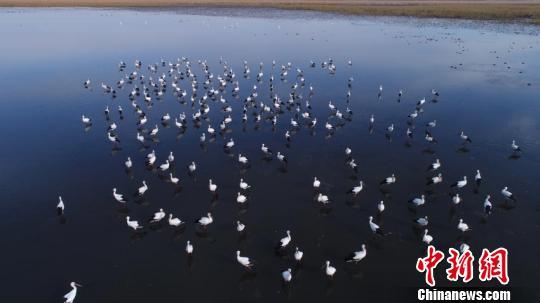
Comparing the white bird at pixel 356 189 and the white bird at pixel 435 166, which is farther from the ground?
the white bird at pixel 435 166

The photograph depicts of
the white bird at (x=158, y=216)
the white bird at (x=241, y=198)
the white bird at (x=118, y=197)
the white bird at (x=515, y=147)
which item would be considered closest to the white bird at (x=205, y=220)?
the white bird at (x=158, y=216)

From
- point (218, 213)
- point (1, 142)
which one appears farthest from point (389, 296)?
point (1, 142)

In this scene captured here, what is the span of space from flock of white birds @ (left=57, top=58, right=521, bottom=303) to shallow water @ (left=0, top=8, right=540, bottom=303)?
507 millimetres

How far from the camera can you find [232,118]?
41.5m

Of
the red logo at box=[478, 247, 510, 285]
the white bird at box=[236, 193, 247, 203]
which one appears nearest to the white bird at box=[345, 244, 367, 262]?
the red logo at box=[478, 247, 510, 285]

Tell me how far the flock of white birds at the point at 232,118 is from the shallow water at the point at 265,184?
51 cm

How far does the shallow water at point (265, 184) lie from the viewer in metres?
21.0

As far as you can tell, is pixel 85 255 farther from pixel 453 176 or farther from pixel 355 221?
pixel 453 176

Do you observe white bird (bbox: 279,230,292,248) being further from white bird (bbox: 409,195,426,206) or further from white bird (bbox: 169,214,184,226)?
white bird (bbox: 409,195,426,206)

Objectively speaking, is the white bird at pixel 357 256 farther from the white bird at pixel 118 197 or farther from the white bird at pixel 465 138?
the white bird at pixel 465 138

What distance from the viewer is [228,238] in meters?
23.8

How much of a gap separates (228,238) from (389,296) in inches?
331

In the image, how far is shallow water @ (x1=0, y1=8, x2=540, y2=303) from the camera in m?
21.0

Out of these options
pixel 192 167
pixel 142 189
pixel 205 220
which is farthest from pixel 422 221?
pixel 142 189
